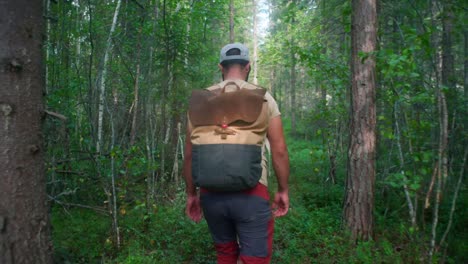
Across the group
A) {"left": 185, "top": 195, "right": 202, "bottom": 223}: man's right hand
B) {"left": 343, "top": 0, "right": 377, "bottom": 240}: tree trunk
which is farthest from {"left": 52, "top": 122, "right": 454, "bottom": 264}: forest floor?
{"left": 185, "top": 195, "right": 202, "bottom": 223}: man's right hand

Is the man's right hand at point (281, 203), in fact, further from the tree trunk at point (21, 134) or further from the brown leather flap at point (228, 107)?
the tree trunk at point (21, 134)

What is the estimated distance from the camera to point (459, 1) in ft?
14.7

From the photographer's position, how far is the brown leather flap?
222cm

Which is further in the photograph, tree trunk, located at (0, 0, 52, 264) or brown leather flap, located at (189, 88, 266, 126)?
brown leather flap, located at (189, 88, 266, 126)

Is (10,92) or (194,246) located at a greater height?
(10,92)

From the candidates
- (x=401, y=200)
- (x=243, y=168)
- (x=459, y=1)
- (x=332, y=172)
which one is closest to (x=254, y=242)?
(x=243, y=168)

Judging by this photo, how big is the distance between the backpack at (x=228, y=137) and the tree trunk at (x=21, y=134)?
3.17 feet

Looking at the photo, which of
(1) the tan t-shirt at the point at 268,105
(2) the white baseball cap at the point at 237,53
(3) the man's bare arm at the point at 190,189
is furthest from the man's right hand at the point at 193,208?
(2) the white baseball cap at the point at 237,53

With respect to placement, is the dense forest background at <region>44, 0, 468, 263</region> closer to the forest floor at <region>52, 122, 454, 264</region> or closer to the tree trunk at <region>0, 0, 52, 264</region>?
the forest floor at <region>52, 122, 454, 264</region>

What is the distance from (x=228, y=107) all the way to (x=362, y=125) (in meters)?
3.09

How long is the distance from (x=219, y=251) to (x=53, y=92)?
3.85m

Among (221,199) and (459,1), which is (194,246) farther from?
(459,1)

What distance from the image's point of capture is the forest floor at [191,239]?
4.17 meters

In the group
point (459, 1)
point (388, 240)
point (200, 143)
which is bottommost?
point (388, 240)
